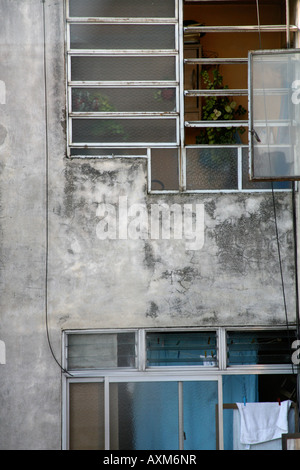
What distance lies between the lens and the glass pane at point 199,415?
788cm

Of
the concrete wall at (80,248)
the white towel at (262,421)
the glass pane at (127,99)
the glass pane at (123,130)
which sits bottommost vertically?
the white towel at (262,421)

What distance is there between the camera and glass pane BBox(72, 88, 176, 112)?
8148 millimetres

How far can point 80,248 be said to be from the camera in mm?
7941

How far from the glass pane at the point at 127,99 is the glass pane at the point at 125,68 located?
17 centimetres

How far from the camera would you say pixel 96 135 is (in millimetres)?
8164

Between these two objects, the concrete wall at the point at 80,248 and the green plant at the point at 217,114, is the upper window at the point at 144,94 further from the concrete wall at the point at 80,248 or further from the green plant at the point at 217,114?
→ the concrete wall at the point at 80,248

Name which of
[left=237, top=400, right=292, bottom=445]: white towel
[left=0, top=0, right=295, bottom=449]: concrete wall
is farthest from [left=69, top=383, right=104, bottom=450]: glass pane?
[left=237, top=400, right=292, bottom=445]: white towel

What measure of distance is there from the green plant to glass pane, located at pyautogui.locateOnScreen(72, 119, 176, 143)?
0.51 meters

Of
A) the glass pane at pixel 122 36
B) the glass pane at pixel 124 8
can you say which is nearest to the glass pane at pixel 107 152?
the glass pane at pixel 122 36

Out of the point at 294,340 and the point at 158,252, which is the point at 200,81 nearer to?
the point at 158,252

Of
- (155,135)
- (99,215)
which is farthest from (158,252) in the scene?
(155,135)

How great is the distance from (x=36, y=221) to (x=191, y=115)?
114 inches
